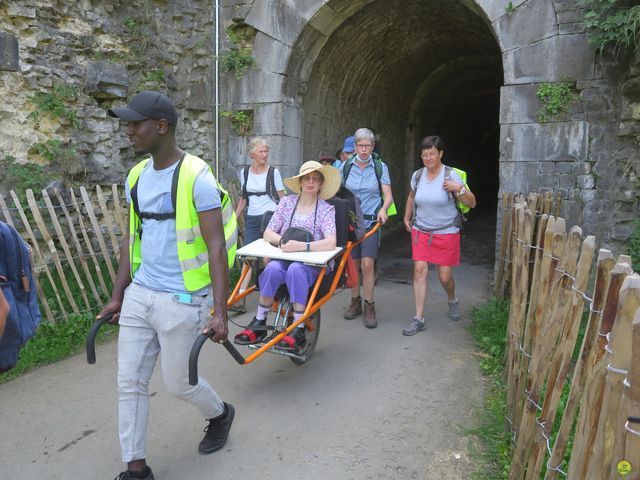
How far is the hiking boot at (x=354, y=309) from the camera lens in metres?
5.30

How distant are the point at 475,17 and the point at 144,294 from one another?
749 centimetres

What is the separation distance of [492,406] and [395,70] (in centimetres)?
786

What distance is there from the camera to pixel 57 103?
5199mm

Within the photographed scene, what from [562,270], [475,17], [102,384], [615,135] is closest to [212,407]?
[102,384]

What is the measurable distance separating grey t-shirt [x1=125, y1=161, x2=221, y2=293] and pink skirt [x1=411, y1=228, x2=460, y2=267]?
2699 millimetres

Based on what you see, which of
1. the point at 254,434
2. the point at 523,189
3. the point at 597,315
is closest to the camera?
the point at 597,315

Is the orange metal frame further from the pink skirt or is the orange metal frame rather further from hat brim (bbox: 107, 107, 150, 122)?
hat brim (bbox: 107, 107, 150, 122)

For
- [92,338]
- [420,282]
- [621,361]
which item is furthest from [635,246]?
[92,338]

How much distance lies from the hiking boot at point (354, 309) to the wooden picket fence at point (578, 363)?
7.33 ft

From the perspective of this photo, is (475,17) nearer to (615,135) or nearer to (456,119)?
(615,135)

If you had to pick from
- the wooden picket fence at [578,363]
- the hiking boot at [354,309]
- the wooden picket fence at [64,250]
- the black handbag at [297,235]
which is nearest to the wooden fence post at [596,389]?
the wooden picket fence at [578,363]

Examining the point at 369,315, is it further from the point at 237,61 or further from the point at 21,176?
the point at 237,61

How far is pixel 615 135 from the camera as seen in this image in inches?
205

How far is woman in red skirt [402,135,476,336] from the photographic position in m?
4.65
